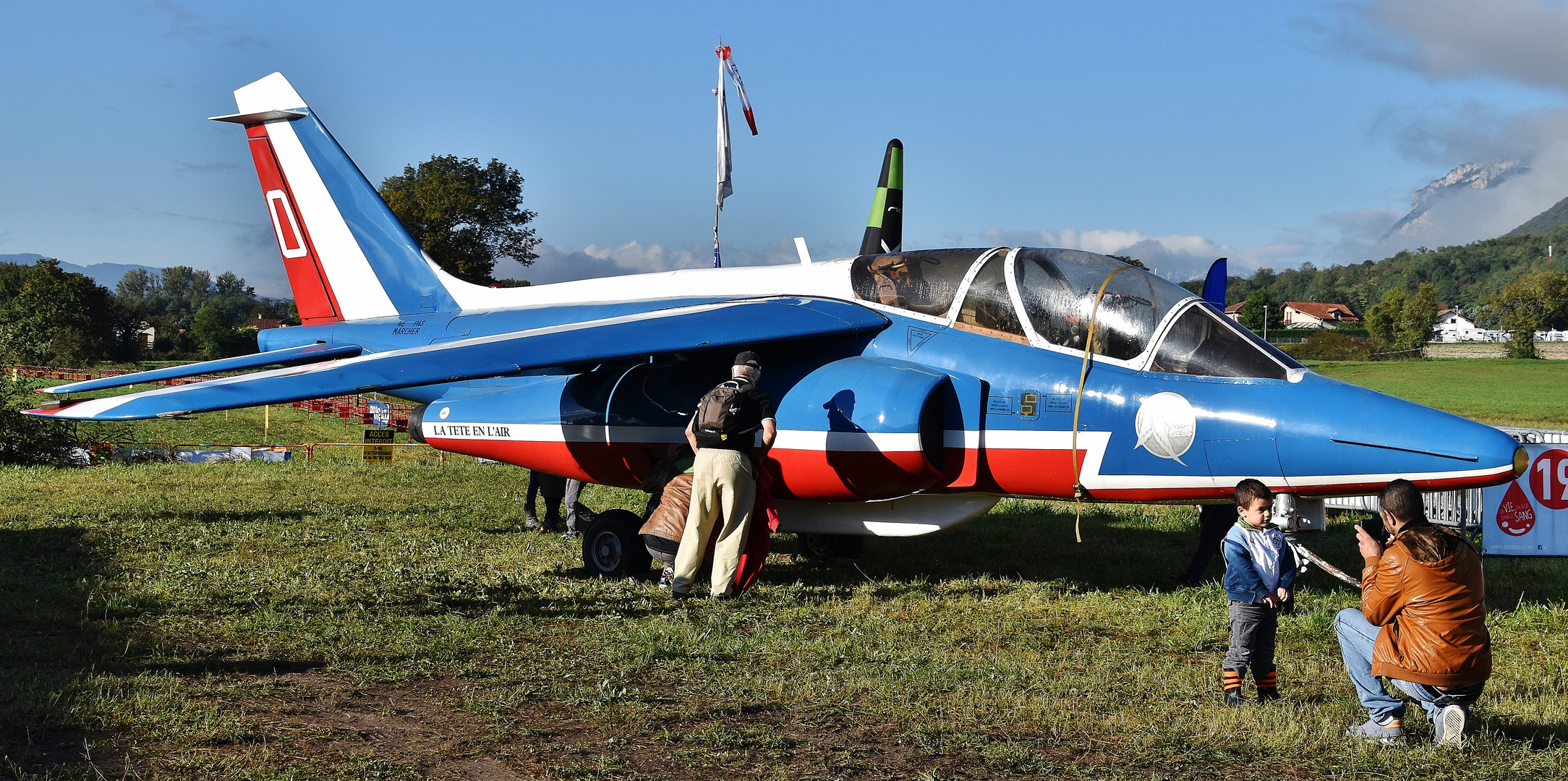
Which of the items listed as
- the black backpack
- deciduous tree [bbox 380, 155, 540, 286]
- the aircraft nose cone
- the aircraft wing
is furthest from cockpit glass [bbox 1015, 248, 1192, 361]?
deciduous tree [bbox 380, 155, 540, 286]

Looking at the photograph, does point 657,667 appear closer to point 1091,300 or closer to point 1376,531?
point 1376,531

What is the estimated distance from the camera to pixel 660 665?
6059 mm

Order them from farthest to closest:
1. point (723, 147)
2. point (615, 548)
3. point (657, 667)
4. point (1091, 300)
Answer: point (723, 147) → point (615, 548) → point (1091, 300) → point (657, 667)

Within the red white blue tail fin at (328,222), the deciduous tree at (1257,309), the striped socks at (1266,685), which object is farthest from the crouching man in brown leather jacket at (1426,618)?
the deciduous tree at (1257,309)

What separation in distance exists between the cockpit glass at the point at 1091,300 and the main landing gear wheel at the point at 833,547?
2998 millimetres

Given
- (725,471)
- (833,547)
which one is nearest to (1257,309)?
(833,547)

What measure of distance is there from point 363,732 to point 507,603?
2912 millimetres

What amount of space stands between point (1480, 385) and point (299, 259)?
6436 centimetres

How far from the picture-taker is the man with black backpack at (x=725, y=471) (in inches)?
309

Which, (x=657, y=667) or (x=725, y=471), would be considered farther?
(x=725, y=471)

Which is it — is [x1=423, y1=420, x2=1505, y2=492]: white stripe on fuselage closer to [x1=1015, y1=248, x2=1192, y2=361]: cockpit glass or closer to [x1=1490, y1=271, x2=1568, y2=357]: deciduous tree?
[x1=1015, y1=248, x2=1192, y2=361]: cockpit glass

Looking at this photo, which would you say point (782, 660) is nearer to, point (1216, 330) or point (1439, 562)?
point (1439, 562)

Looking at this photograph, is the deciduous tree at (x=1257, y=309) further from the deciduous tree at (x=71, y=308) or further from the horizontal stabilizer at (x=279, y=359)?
the horizontal stabilizer at (x=279, y=359)

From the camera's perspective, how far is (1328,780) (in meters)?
4.39
